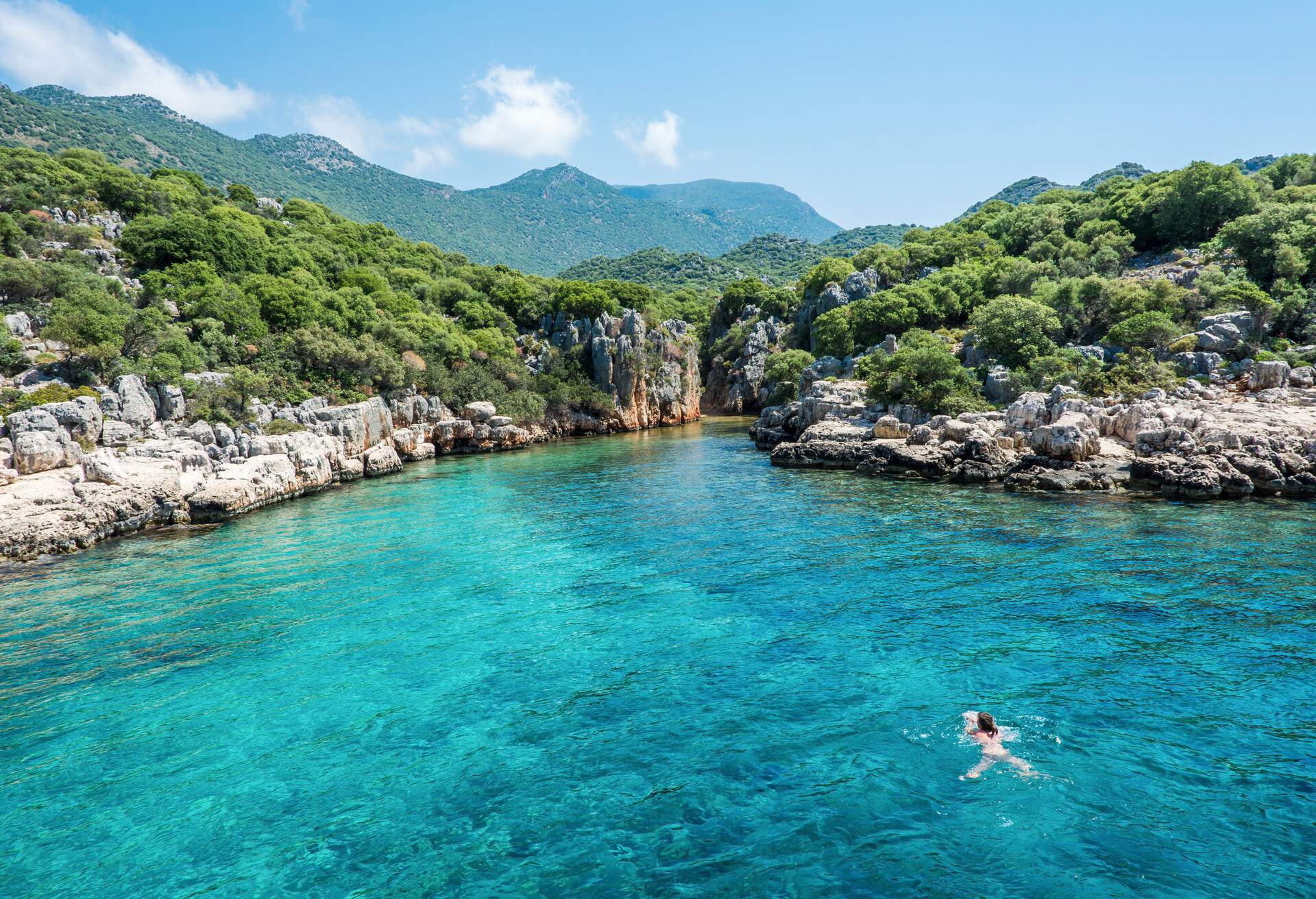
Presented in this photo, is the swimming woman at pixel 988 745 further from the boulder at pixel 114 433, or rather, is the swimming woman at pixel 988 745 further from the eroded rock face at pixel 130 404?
the eroded rock face at pixel 130 404

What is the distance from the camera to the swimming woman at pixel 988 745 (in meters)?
9.96

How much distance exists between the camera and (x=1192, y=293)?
43031 millimetres

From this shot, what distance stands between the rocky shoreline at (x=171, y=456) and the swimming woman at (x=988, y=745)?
31033mm

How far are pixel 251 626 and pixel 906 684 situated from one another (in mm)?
16675

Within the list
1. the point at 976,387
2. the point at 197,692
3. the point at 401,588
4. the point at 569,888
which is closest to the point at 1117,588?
the point at 569,888

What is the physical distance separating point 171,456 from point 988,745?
35.2 m

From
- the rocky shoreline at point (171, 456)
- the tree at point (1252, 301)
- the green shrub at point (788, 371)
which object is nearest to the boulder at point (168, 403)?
the rocky shoreline at point (171, 456)

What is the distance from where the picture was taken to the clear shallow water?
8.37 m

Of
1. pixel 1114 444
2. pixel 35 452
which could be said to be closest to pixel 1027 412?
pixel 1114 444

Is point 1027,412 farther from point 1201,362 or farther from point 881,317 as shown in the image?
point 881,317

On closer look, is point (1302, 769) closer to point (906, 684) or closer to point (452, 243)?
point (906, 684)

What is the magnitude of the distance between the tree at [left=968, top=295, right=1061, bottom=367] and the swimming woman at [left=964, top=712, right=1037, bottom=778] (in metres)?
Answer: 39.0

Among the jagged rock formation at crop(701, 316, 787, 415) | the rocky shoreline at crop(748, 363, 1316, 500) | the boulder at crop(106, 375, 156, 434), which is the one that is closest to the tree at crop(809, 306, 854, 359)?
the jagged rock formation at crop(701, 316, 787, 415)

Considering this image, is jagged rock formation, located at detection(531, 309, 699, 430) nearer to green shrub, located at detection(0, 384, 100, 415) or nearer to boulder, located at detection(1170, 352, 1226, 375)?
green shrub, located at detection(0, 384, 100, 415)
